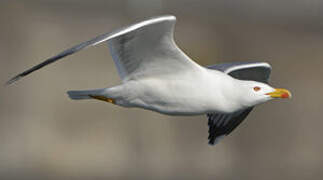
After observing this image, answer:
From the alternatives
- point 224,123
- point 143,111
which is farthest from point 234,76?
point 143,111

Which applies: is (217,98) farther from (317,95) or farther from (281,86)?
(317,95)

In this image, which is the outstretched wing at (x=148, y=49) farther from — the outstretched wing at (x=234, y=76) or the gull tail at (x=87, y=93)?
the outstretched wing at (x=234, y=76)

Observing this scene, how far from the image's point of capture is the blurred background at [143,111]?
11.1m

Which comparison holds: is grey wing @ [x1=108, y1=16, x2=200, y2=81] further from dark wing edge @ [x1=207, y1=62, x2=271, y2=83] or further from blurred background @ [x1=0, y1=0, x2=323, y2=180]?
Answer: blurred background @ [x1=0, y1=0, x2=323, y2=180]

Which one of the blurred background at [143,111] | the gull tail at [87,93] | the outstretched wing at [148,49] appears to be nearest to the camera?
the outstretched wing at [148,49]

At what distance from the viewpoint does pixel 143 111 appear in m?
11.8

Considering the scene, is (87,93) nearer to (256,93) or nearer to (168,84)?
(168,84)

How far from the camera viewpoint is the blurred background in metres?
11.1

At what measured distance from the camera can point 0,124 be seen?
11.0 m

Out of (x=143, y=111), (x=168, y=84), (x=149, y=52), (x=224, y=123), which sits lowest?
(x=224, y=123)

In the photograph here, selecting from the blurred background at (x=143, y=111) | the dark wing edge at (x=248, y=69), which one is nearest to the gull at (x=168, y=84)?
the dark wing edge at (x=248, y=69)

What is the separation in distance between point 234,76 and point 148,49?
1.18 m

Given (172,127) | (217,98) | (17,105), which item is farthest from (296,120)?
(217,98)

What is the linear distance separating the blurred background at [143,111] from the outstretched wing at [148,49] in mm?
5735
